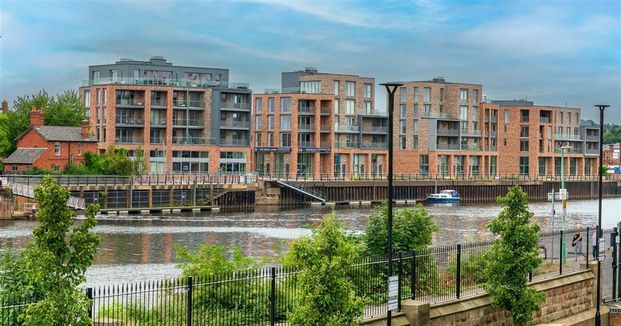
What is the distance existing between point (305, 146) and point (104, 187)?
158 feet

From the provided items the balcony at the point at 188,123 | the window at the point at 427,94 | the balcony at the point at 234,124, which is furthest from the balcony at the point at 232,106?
the window at the point at 427,94

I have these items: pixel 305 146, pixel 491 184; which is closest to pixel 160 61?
pixel 305 146

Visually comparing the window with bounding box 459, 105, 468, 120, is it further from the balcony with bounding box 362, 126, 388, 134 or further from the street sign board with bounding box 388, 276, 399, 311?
the street sign board with bounding box 388, 276, 399, 311

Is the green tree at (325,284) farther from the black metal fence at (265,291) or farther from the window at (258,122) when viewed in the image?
the window at (258,122)

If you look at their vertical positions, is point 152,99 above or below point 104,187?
above

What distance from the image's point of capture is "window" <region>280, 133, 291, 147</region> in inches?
5935

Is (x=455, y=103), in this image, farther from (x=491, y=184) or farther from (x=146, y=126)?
(x=146, y=126)

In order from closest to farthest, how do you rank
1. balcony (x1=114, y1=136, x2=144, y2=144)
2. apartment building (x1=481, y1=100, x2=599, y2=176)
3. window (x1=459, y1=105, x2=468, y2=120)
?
balcony (x1=114, y1=136, x2=144, y2=144) < window (x1=459, y1=105, x2=468, y2=120) < apartment building (x1=481, y1=100, x2=599, y2=176)

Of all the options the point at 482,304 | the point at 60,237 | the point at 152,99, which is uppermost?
the point at 152,99

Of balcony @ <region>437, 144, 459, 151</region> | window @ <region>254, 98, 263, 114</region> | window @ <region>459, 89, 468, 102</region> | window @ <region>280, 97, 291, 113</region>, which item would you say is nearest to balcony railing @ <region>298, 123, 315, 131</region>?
window @ <region>280, 97, 291, 113</region>

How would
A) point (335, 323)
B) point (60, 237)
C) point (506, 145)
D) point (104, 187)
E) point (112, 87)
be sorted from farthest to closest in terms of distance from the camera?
point (506, 145)
point (112, 87)
point (104, 187)
point (335, 323)
point (60, 237)

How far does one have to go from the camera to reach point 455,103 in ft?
570

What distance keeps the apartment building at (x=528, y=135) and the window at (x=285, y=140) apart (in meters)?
42.3

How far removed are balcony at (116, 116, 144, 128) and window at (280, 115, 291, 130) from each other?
78.5 feet
